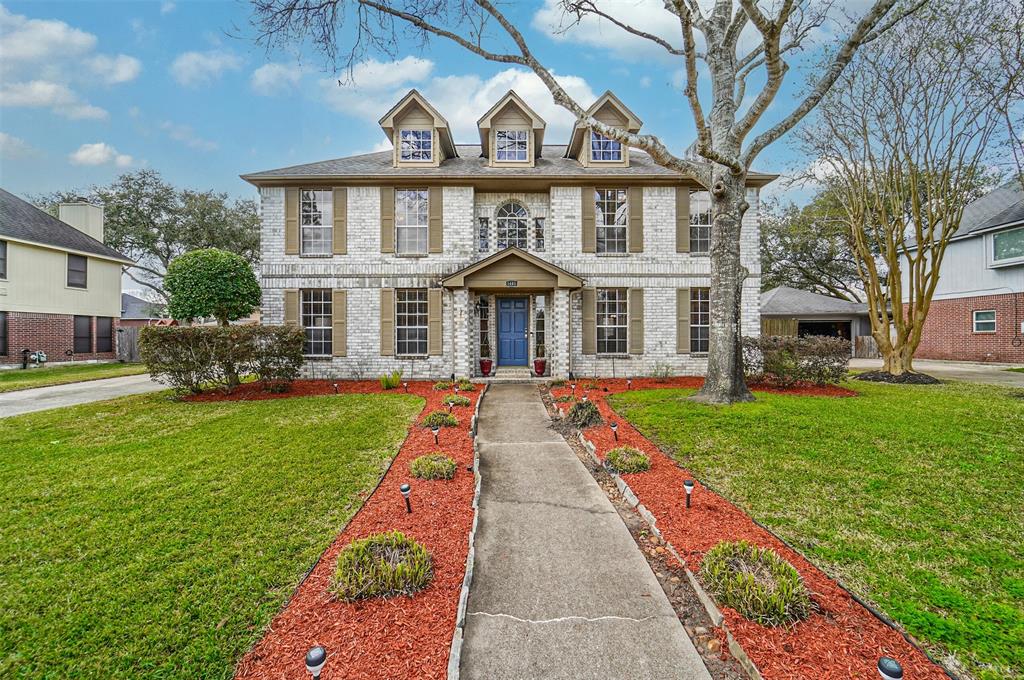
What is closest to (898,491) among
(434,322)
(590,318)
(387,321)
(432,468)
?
(432,468)

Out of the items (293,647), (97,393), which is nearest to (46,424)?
(97,393)

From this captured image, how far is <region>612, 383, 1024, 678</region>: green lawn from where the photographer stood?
2.43 metres

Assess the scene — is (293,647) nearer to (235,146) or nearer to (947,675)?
(947,675)

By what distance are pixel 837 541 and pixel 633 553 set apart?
1.65 meters

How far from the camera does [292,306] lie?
38.7ft

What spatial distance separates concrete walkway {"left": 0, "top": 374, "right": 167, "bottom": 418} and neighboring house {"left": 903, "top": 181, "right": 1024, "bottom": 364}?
3050 cm

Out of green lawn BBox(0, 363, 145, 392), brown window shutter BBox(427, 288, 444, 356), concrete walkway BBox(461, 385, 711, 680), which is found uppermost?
brown window shutter BBox(427, 288, 444, 356)

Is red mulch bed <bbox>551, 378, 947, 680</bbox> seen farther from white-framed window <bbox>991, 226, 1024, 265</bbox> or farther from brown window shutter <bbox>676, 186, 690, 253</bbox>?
white-framed window <bbox>991, 226, 1024, 265</bbox>

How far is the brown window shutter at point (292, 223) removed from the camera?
38.4ft

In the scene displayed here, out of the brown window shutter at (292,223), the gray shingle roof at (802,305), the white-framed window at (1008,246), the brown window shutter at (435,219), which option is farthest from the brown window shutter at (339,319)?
the white-framed window at (1008,246)

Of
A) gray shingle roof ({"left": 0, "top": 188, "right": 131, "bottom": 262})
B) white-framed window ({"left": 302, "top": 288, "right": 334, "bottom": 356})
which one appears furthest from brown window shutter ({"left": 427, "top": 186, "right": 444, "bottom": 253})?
gray shingle roof ({"left": 0, "top": 188, "right": 131, "bottom": 262})

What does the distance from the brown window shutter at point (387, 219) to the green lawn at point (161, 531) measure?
6.45 meters

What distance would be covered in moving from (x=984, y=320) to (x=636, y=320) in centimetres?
1775

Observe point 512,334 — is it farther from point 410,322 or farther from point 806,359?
point 806,359
